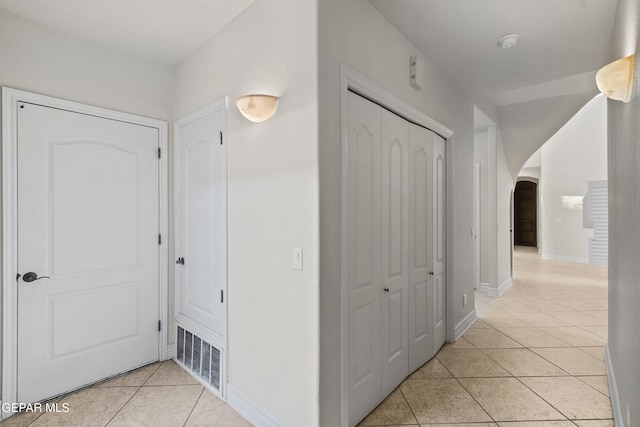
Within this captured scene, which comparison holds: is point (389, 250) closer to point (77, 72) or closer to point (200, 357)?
point (200, 357)

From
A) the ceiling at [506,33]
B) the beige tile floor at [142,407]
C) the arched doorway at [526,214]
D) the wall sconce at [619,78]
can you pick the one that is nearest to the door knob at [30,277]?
the beige tile floor at [142,407]

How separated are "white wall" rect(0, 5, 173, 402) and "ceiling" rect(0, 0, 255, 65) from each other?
0.27ft

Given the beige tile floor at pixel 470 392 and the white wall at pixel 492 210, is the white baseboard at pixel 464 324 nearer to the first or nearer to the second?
the beige tile floor at pixel 470 392

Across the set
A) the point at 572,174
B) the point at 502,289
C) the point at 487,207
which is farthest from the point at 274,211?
the point at 572,174

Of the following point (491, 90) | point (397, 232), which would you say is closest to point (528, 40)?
point (491, 90)

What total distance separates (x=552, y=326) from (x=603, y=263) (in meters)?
4.97

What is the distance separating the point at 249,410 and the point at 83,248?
1738 millimetres

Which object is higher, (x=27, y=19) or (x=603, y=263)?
(x=27, y=19)

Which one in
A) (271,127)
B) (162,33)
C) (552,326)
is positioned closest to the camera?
(271,127)

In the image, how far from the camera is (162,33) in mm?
2285

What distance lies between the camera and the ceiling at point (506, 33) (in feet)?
6.58

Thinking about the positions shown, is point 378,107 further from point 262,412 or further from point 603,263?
point 603,263

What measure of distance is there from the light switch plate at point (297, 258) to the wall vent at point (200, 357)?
1091 mm

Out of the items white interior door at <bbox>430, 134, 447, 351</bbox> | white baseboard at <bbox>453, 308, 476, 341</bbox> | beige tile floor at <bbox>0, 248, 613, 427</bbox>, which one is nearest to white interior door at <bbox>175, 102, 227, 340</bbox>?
beige tile floor at <bbox>0, 248, 613, 427</bbox>
